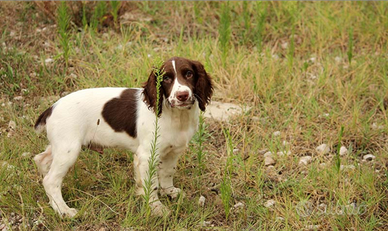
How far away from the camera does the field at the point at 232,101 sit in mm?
3836

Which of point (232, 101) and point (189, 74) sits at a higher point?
point (189, 74)

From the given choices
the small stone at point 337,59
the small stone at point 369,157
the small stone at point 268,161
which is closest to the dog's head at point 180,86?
the small stone at point 268,161

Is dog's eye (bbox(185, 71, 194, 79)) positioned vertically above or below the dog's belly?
above

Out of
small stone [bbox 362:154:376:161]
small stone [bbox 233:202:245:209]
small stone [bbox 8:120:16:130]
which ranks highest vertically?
small stone [bbox 8:120:16:130]

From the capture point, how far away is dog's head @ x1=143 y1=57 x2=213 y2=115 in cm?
343

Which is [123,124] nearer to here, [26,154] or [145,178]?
[145,178]

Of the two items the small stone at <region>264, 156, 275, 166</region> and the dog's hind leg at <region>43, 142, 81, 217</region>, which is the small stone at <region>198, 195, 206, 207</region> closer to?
the small stone at <region>264, 156, 275, 166</region>

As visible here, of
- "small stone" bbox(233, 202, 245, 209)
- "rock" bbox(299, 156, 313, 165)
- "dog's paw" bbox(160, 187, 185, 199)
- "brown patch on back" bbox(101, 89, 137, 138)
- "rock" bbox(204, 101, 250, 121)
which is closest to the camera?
"brown patch on back" bbox(101, 89, 137, 138)

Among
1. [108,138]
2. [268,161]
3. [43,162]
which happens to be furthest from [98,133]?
[268,161]

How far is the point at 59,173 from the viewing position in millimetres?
3727

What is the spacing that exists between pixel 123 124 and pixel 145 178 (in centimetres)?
40

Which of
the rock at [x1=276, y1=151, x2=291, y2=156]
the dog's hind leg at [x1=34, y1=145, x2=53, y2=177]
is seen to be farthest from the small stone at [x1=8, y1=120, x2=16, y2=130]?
the rock at [x1=276, y1=151, x2=291, y2=156]

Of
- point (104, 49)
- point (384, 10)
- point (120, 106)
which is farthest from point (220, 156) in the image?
point (384, 10)

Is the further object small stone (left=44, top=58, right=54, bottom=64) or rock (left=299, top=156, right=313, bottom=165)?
small stone (left=44, top=58, right=54, bottom=64)
